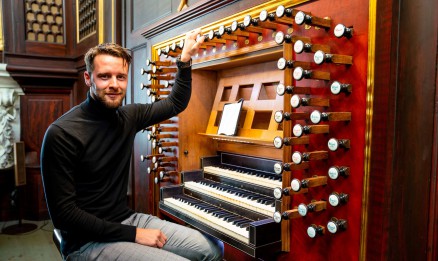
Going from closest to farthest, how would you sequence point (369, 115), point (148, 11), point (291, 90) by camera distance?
point (369, 115) < point (291, 90) < point (148, 11)

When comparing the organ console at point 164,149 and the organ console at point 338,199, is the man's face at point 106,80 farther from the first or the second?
the organ console at point 338,199

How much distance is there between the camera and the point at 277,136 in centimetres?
160

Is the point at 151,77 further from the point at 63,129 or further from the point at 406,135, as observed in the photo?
the point at 406,135

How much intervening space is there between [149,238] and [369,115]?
1098 millimetres

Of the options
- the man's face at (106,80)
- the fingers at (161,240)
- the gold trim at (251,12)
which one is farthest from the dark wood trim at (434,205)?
the man's face at (106,80)

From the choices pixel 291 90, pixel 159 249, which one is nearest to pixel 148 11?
pixel 291 90

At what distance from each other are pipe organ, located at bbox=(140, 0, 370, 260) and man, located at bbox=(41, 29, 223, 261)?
348mm

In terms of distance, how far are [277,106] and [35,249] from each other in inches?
119

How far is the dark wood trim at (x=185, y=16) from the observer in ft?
7.03

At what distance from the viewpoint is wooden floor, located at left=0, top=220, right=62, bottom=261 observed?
338 cm

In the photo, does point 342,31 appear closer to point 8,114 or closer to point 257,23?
point 257,23

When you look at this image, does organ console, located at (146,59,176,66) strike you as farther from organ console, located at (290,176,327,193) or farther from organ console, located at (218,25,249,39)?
organ console, located at (290,176,327,193)

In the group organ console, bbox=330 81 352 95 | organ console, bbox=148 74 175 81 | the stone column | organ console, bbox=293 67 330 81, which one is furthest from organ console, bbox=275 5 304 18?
the stone column

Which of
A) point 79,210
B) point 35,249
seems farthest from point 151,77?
point 35,249
